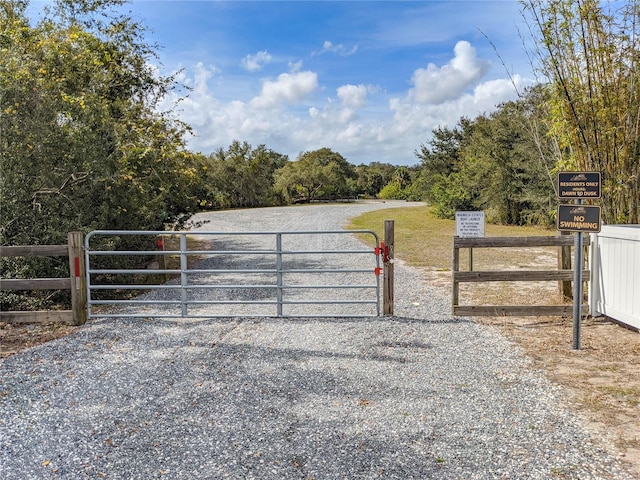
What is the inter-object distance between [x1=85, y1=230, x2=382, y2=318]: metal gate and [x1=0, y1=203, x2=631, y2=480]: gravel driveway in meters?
0.77

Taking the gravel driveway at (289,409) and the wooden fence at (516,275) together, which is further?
the wooden fence at (516,275)

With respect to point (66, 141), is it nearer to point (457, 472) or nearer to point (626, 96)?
point (457, 472)

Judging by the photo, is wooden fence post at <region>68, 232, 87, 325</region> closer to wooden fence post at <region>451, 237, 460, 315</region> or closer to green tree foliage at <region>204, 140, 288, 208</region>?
wooden fence post at <region>451, 237, 460, 315</region>

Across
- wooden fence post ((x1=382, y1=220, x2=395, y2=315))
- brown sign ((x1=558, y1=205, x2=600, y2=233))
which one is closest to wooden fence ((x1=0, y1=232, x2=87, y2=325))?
wooden fence post ((x1=382, y1=220, x2=395, y2=315))

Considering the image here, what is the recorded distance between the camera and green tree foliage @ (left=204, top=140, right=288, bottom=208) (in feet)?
139

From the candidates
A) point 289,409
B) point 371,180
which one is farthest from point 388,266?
point 371,180

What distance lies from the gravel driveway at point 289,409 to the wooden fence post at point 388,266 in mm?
540

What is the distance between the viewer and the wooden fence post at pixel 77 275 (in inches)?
254

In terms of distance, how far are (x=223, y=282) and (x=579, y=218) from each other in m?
7.03

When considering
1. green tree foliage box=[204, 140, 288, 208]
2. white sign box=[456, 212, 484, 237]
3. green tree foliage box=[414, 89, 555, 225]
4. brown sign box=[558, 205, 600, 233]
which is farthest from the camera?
green tree foliage box=[204, 140, 288, 208]

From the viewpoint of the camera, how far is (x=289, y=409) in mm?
3949

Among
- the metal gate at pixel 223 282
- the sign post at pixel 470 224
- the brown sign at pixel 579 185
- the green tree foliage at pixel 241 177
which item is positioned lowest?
the metal gate at pixel 223 282

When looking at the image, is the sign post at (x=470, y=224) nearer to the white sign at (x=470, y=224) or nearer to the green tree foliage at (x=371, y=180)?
the white sign at (x=470, y=224)

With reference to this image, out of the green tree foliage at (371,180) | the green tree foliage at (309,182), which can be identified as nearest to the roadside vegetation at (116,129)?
the green tree foliage at (309,182)
